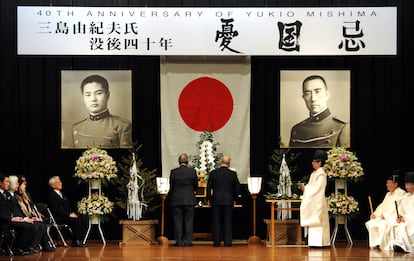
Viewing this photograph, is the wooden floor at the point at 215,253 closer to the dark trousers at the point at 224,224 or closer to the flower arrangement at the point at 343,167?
the dark trousers at the point at 224,224

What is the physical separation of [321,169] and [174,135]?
3.01 meters

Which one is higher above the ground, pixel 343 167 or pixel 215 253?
pixel 343 167

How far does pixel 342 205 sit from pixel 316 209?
1095 millimetres

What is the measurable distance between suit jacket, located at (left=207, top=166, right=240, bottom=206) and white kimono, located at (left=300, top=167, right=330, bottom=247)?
116 cm

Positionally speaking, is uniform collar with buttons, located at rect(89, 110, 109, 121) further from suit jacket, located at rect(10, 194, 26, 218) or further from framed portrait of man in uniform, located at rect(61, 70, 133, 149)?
suit jacket, located at rect(10, 194, 26, 218)

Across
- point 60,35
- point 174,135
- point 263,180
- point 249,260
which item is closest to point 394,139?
point 263,180

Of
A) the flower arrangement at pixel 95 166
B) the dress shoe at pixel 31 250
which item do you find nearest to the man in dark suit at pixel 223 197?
the flower arrangement at pixel 95 166

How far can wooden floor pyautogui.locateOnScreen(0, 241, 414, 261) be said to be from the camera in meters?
11.0

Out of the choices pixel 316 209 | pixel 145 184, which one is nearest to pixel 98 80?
pixel 145 184

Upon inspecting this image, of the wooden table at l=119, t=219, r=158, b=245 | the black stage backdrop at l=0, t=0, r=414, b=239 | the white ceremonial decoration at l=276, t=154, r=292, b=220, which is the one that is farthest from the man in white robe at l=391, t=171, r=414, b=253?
the wooden table at l=119, t=219, r=158, b=245

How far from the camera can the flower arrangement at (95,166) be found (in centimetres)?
1345

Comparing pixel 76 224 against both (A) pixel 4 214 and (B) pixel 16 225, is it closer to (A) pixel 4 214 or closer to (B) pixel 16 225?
(B) pixel 16 225

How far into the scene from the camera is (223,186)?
518 inches

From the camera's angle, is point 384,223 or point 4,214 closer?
point 4,214
